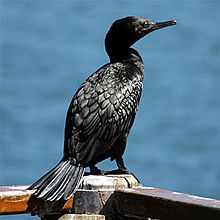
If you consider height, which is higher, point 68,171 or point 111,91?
point 111,91

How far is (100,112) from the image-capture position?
344 centimetres

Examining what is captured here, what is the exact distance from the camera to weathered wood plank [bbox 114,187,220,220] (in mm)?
2123

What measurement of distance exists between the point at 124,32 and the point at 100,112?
2.37 feet

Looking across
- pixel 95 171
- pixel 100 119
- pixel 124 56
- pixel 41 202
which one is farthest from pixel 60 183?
pixel 124 56

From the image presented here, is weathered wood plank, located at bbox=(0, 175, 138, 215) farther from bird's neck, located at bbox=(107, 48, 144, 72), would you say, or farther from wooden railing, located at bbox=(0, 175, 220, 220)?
bird's neck, located at bbox=(107, 48, 144, 72)

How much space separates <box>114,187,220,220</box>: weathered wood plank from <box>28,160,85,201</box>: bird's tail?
0.78 ft

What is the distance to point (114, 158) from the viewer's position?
11.8ft

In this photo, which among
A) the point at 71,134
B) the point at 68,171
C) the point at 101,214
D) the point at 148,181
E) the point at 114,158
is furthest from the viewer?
the point at 148,181

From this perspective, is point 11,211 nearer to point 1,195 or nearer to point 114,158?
point 1,195

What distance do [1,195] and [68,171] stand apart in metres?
0.68

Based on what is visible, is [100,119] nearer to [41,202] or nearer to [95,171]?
[95,171]

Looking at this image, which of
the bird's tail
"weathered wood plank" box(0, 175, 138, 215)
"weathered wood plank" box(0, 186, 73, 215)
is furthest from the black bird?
"weathered wood plank" box(0, 186, 73, 215)

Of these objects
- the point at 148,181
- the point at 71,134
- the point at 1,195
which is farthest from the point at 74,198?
the point at 148,181

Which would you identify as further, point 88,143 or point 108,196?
point 88,143
